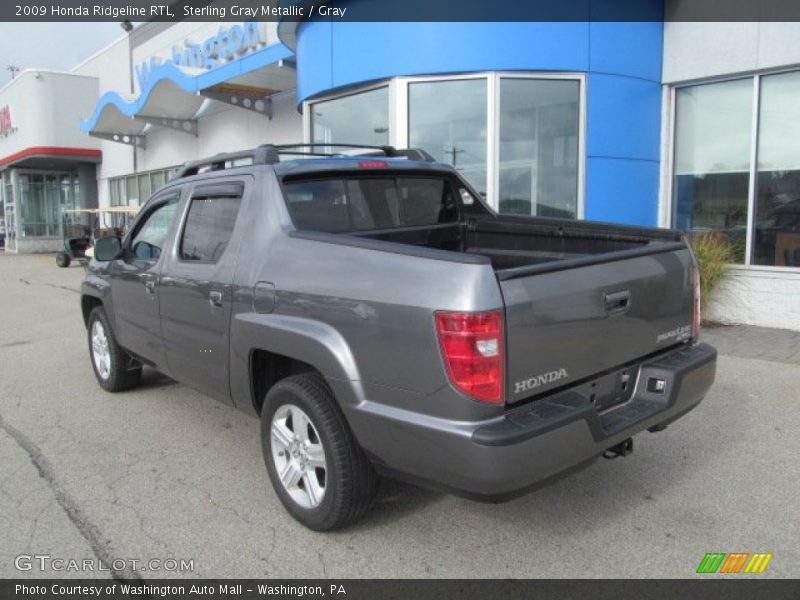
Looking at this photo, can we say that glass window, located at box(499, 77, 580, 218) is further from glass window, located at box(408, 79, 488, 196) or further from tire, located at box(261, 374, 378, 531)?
tire, located at box(261, 374, 378, 531)

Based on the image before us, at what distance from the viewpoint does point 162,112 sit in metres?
19.0

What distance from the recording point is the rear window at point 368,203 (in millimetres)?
3826

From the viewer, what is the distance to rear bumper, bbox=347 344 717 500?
101 inches

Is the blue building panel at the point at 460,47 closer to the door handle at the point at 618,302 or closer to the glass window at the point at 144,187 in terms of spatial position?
the door handle at the point at 618,302

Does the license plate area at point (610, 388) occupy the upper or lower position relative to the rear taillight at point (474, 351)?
lower

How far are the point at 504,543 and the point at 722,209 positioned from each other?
23.8ft

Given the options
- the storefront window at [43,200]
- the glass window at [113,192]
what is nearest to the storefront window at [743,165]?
the glass window at [113,192]

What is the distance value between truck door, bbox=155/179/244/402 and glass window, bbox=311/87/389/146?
571cm

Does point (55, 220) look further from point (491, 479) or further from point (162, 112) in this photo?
point (491, 479)

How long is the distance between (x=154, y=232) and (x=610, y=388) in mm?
3550

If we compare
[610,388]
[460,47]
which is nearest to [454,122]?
[460,47]

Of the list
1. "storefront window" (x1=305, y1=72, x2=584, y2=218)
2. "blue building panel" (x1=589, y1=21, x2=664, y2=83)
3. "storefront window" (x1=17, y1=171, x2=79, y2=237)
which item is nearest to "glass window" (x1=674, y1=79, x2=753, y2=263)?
"blue building panel" (x1=589, y1=21, x2=664, y2=83)

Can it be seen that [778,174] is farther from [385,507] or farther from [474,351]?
[474,351]
